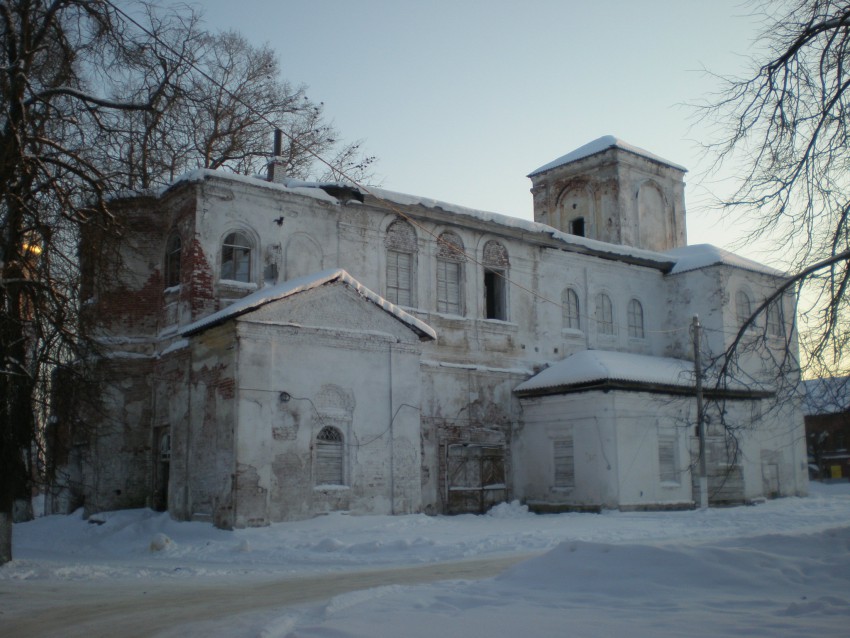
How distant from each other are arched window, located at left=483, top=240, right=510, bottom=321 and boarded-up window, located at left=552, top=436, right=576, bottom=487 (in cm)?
374

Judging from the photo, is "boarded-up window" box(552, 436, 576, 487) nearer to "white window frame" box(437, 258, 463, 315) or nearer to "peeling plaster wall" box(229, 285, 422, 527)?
"white window frame" box(437, 258, 463, 315)

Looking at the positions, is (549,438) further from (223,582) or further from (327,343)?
(223,582)

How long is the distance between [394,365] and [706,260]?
40.9ft

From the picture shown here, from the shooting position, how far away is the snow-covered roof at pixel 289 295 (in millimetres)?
17469

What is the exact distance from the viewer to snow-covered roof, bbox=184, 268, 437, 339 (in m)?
17.5

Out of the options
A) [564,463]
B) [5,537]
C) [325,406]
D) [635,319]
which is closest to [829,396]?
[325,406]

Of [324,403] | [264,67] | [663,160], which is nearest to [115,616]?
[324,403]

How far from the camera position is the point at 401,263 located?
884 inches

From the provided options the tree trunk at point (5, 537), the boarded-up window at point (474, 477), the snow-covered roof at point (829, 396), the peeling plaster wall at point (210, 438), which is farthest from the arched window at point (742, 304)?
the tree trunk at point (5, 537)

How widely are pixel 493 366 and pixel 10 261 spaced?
13981mm

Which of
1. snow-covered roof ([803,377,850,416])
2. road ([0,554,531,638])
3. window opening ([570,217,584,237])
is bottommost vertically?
road ([0,554,531,638])

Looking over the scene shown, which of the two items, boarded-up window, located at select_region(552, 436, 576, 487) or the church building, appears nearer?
the church building

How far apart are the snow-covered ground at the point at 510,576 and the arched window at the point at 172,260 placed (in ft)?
20.3

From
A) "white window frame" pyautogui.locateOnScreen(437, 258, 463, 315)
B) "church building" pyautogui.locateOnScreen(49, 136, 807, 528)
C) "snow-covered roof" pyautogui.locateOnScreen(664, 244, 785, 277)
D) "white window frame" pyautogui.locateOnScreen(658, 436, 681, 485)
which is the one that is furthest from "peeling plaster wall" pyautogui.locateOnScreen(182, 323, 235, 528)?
"snow-covered roof" pyautogui.locateOnScreen(664, 244, 785, 277)
